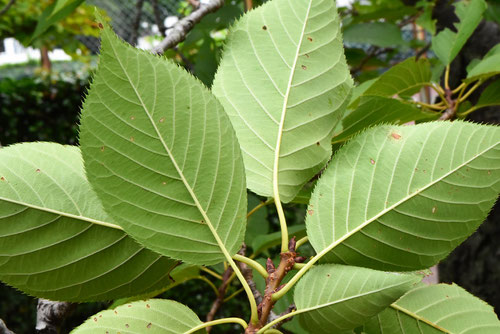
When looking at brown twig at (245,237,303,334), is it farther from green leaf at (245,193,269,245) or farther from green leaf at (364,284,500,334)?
green leaf at (245,193,269,245)

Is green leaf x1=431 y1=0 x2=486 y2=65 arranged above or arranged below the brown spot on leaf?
above

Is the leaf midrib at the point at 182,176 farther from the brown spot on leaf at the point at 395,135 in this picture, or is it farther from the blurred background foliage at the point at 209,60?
the brown spot on leaf at the point at 395,135

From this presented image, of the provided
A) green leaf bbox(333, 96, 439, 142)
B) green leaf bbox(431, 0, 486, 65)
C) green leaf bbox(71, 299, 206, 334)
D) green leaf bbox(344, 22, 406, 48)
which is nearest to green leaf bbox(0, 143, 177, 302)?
green leaf bbox(71, 299, 206, 334)

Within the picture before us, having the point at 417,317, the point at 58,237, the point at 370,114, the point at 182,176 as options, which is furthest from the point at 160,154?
the point at 370,114

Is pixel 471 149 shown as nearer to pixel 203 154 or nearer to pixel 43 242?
pixel 203 154

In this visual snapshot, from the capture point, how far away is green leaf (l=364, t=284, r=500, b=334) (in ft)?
1.49

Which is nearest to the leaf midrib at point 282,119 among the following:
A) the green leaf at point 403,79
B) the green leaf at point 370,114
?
the green leaf at point 370,114

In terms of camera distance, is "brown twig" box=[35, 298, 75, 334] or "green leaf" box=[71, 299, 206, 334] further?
"brown twig" box=[35, 298, 75, 334]

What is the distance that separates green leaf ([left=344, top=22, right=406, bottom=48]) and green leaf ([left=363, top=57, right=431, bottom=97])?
543mm

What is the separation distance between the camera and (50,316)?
55 cm

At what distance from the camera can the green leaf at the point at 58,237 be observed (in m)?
0.39

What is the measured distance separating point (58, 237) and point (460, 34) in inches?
35.0

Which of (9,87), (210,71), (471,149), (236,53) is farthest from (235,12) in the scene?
(9,87)

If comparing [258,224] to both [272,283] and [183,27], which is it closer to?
[183,27]
